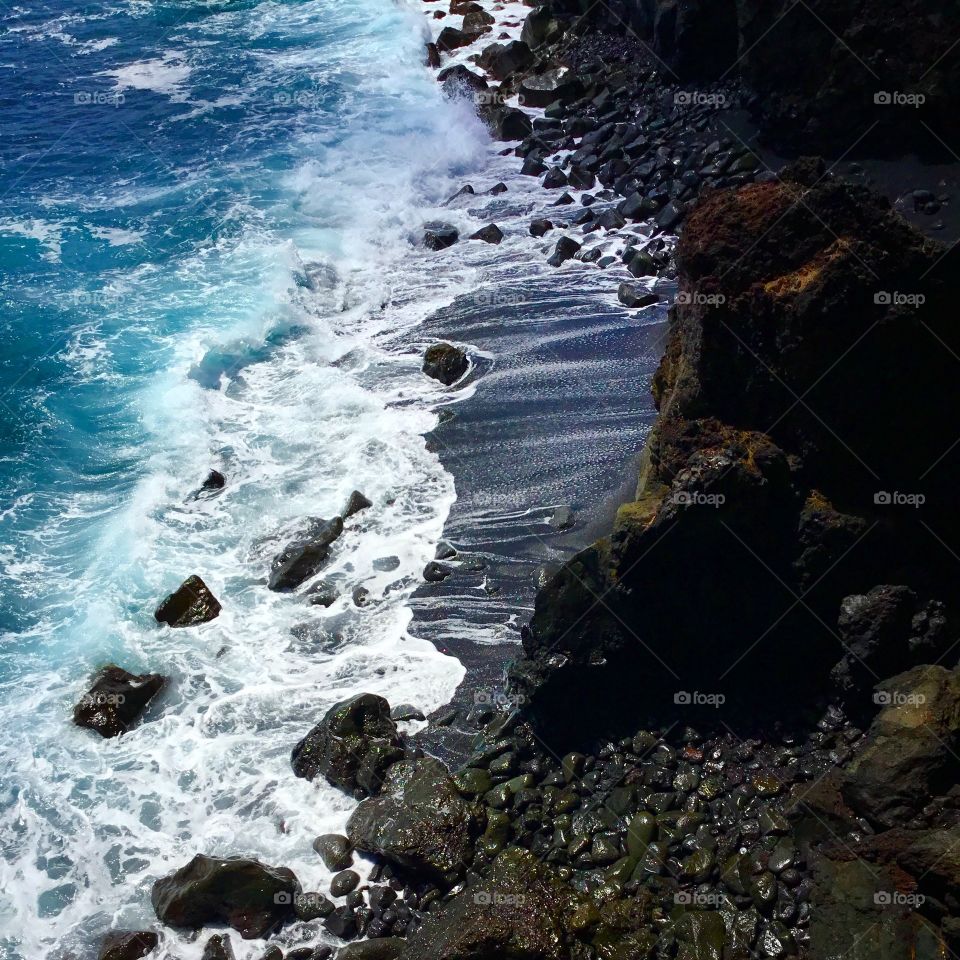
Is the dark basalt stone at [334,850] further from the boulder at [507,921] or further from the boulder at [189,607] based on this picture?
the boulder at [189,607]

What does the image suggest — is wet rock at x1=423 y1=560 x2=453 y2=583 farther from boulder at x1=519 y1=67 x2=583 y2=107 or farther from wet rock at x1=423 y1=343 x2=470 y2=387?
boulder at x1=519 y1=67 x2=583 y2=107

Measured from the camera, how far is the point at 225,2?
3412cm

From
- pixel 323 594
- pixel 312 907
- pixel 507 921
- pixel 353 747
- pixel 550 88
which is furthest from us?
pixel 550 88

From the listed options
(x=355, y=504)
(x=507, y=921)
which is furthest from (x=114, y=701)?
(x=507, y=921)

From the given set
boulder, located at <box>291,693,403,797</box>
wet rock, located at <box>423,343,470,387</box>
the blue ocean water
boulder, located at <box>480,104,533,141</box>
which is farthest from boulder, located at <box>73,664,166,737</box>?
boulder, located at <box>480,104,533,141</box>

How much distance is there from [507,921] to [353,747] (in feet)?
8.46

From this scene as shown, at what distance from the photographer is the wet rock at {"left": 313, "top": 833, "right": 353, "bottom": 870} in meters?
8.24

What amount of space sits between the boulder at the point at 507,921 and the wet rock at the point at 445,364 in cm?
831

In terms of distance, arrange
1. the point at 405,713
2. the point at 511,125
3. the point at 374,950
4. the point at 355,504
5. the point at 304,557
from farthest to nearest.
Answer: the point at 511,125 → the point at 355,504 → the point at 304,557 → the point at 405,713 → the point at 374,950

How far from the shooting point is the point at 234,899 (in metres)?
7.89

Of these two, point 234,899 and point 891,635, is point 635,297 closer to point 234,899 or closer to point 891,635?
point 891,635

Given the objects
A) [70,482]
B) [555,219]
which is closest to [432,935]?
[70,482]

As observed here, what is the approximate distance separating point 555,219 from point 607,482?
28.5 feet

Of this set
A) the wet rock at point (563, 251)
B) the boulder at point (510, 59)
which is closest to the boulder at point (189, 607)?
the wet rock at point (563, 251)
